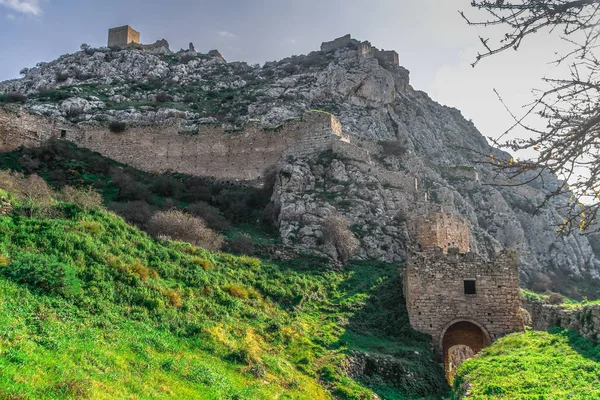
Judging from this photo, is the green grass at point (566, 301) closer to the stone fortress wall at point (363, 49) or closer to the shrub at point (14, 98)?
the stone fortress wall at point (363, 49)

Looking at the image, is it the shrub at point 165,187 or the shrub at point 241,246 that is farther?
the shrub at point 165,187

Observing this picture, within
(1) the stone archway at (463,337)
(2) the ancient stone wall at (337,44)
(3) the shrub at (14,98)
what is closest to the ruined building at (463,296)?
(1) the stone archway at (463,337)

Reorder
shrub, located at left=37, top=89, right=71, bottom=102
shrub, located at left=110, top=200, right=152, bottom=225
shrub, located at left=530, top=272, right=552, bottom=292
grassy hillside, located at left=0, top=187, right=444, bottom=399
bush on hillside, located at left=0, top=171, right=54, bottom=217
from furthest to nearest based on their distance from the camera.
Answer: shrub, located at left=37, top=89, right=71, bottom=102
shrub, located at left=530, top=272, right=552, bottom=292
shrub, located at left=110, top=200, right=152, bottom=225
bush on hillside, located at left=0, top=171, right=54, bottom=217
grassy hillside, located at left=0, top=187, right=444, bottom=399

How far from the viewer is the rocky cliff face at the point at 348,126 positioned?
84.0ft

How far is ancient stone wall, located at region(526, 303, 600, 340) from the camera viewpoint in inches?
404

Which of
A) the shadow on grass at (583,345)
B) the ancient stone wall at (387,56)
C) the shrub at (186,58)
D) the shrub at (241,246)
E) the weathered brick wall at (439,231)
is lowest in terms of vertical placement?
the shadow on grass at (583,345)

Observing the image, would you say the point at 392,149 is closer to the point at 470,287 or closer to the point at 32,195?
the point at 470,287

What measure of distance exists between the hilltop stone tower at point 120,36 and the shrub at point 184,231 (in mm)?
53120

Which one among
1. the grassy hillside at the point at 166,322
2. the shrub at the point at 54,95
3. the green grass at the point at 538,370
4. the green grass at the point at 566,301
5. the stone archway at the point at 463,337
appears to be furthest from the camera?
the shrub at the point at 54,95

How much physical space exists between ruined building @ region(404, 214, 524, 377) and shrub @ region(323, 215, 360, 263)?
625cm

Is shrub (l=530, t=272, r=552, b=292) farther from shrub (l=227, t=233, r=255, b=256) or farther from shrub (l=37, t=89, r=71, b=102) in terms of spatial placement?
shrub (l=37, t=89, r=71, b=102)

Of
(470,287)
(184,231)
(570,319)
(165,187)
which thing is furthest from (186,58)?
(570,319)

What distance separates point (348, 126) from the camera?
4388cm

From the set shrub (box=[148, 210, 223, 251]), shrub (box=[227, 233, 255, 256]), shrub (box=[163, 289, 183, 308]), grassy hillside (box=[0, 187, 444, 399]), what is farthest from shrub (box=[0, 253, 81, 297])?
shrub (box=[227, 233, 255, 256])
